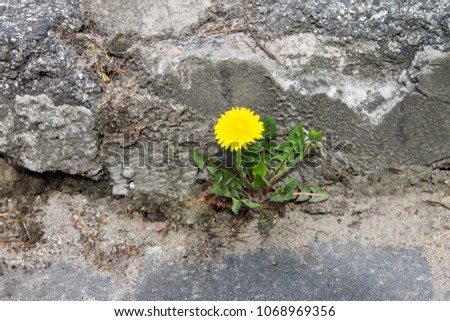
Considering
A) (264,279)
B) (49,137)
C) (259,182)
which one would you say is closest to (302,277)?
(264,279)

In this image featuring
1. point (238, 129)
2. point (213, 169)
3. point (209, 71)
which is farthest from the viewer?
point (213, 169)

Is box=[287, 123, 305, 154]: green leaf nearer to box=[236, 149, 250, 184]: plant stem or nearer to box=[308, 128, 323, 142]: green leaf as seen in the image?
box=[308, 128, 323, 142]: green leaf

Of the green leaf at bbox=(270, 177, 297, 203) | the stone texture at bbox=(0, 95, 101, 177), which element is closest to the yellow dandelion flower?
the green leaf at bbox=(270, 177, 297, 203)

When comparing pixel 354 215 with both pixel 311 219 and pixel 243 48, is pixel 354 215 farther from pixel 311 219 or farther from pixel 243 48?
pixel 243 48

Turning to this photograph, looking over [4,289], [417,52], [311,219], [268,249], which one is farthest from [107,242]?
[417,52]

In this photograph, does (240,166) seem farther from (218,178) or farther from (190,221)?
(190,221)

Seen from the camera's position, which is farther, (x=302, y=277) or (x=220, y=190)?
(x=220, y=190)
